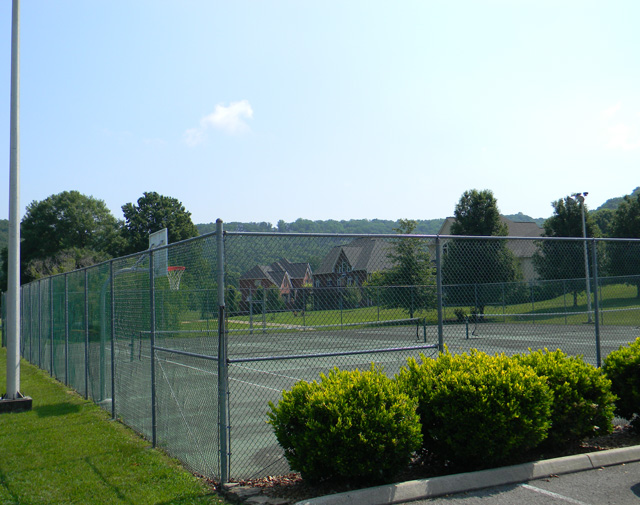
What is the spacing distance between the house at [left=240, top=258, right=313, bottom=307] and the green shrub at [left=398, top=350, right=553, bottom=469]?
1538 mm

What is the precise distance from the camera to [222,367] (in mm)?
5996

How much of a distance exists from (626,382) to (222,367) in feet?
15.7

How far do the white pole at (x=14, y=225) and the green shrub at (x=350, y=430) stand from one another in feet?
23.0

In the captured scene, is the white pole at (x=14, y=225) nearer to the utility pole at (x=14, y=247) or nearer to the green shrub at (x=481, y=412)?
the utility pole at (x=14, y=247)

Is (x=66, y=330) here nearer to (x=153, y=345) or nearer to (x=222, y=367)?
(x=153, y=345)

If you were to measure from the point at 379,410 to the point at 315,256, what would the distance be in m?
2.01

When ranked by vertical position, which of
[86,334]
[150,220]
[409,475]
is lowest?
[409,475]

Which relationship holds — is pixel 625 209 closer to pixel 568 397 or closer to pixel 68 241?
pixel 568 397

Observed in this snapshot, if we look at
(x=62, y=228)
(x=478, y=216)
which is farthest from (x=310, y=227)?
(x=62, y=228)

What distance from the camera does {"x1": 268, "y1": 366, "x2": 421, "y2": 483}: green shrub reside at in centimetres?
528

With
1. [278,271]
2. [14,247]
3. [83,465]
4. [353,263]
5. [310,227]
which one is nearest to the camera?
[278,271]

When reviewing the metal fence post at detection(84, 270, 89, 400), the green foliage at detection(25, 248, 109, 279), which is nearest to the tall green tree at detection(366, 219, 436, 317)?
the metal fence post at detection(84, 270, 89, 400)

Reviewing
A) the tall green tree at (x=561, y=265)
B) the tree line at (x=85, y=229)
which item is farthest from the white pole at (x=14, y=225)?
the tree line at (x=85, y=229)

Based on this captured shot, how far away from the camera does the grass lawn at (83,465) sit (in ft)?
19.1
